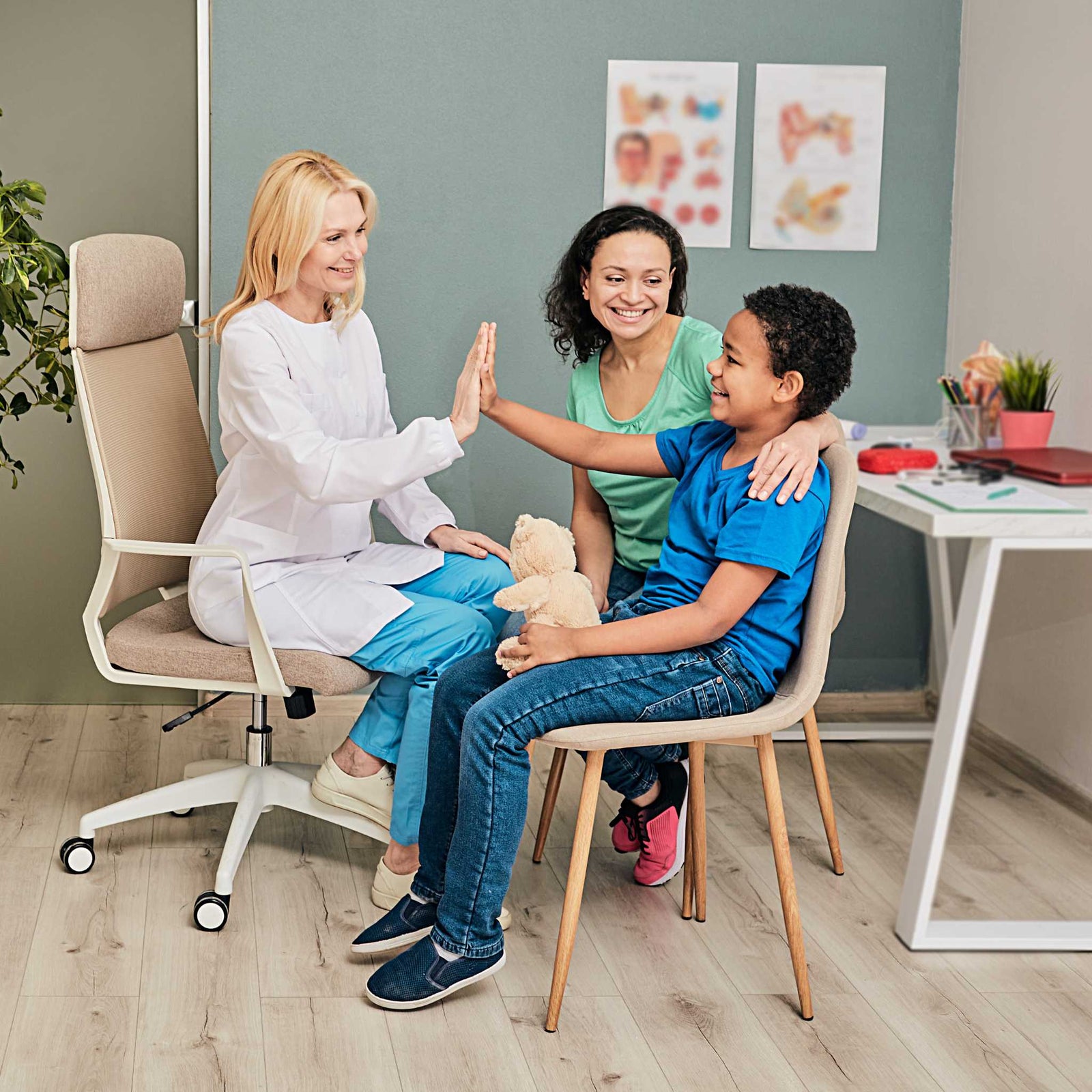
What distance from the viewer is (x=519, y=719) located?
1.85 m

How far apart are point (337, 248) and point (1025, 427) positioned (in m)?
1.36

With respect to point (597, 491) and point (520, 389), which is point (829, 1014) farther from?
point (520, 389)

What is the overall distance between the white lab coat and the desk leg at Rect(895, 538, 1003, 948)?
843mm

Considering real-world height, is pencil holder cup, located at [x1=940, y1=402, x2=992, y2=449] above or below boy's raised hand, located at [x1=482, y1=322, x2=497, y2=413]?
below

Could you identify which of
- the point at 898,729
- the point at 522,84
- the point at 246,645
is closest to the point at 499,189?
the point at 522,84

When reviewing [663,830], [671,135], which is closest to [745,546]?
Answer: [663,830]

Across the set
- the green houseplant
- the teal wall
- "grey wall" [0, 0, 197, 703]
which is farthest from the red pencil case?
"grey wall" [0, 0, 197, 703]

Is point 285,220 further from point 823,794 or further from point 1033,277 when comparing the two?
point 1033,277

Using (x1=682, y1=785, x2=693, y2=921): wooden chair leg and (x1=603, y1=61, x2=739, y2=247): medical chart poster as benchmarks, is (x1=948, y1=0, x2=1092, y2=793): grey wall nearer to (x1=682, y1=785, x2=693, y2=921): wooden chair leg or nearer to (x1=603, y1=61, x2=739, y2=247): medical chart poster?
(x1=603, y1=61, x2=739, y2=247): medical chart poster

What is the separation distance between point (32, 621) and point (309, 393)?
1.42m

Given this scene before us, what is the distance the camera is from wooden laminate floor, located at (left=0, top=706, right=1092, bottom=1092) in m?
1.80

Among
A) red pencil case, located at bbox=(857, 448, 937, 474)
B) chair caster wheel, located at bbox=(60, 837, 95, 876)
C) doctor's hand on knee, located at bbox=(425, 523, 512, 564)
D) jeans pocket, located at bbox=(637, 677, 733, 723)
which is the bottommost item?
chair caster wheel, located at bbox=(60, 837, 95, 876)

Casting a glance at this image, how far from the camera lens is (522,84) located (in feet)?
10.2

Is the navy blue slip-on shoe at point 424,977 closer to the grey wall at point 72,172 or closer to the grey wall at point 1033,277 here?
the grey wall at point 1033,277
